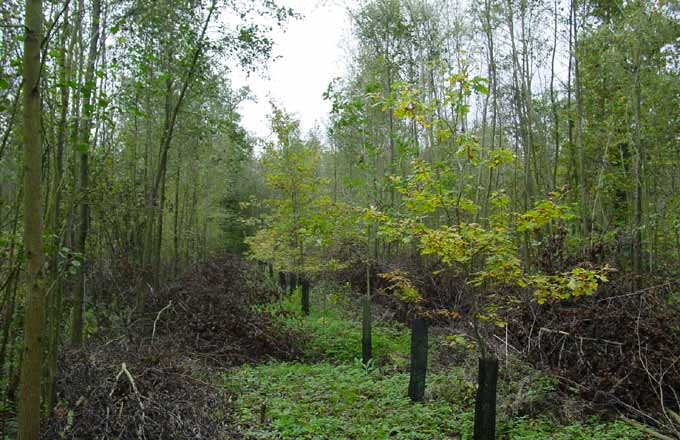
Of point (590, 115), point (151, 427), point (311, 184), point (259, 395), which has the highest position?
point (590, 115)

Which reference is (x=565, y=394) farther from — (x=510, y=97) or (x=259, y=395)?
(x=510, y=97)

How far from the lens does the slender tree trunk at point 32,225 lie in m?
2.06

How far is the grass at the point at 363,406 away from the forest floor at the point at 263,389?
0.04ft

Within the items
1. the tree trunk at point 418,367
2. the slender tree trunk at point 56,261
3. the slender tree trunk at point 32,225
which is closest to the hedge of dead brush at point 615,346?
the tree trunk at point 418,367

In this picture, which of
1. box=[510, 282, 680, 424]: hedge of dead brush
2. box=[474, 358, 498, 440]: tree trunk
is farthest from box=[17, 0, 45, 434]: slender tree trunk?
box=[510, 282, 680, 424]: hedge of dead brush

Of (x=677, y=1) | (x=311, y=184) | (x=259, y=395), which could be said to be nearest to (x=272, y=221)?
(x=311, y=184)

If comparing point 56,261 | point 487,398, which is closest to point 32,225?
point 56,261

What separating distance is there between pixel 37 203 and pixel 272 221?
782 cm

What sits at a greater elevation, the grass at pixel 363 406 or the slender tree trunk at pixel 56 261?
the slender tree trunk at pixel 56 261

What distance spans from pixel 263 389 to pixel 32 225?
12.8 feet

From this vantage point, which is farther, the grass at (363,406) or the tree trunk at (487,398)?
the grass at (363,406)

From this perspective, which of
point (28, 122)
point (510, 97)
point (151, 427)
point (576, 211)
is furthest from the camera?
point (510, 97)

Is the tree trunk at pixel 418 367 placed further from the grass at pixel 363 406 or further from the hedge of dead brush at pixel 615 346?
the hedge of dead brush at pixel 615 346

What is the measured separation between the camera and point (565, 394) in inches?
181
